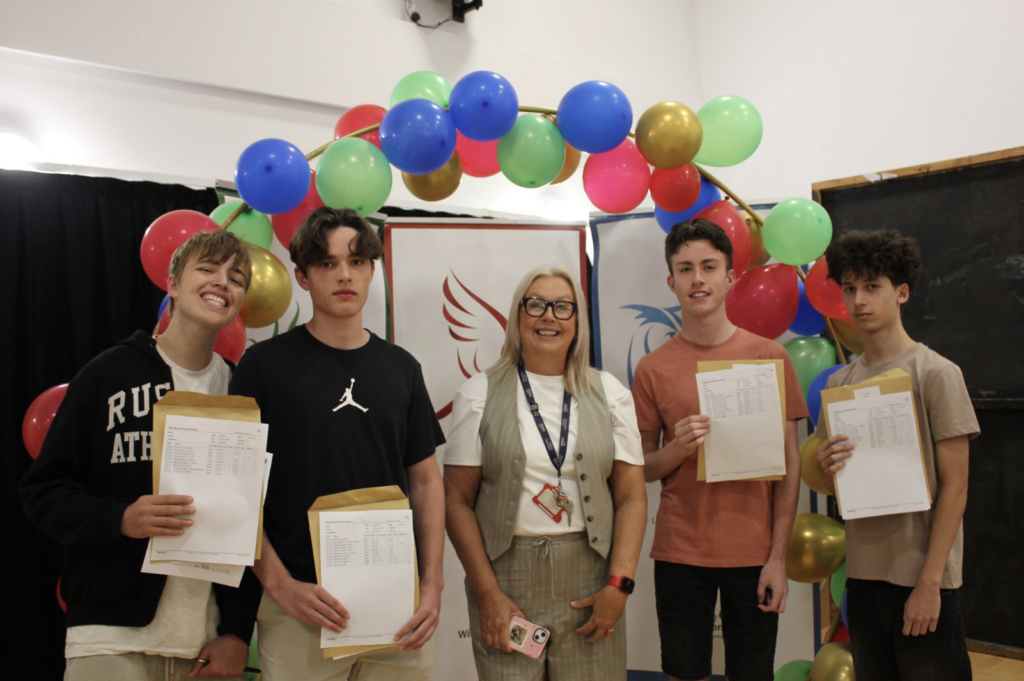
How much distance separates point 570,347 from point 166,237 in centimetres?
145

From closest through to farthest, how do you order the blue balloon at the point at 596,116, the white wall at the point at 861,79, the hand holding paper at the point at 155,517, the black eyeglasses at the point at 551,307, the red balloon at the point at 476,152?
the hand holding paper at the point at 155,517, the black eyeglasses at the point at 551,307, the blue balloon at the point at 596,116, the red balloon at the point at 476,152, the white wall at the point at 861,79

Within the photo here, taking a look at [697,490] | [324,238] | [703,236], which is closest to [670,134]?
[703,236]

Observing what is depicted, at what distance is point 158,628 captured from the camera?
171 centimetres

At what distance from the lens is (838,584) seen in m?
3.03

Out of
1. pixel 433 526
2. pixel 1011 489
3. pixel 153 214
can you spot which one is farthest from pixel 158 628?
pixel 1011 489

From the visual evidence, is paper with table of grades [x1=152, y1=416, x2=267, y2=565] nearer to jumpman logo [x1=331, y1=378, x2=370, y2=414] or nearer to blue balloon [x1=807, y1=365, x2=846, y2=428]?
jumpman logo [x1=331, y1=378, x2=370, y2=414]

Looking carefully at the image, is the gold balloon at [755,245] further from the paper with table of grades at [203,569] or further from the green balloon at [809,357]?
the paper with table of grades at [203,569]

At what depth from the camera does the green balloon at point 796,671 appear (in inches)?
120

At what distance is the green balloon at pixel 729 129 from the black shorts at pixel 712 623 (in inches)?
64.8

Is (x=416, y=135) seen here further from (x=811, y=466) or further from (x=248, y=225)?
(x=811, y=466)

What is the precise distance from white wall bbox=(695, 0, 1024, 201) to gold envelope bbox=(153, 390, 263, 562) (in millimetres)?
3950

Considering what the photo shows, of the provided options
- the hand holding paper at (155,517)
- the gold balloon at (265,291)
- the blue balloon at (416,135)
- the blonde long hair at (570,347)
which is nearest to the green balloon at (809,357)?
the blonde long hair at (570,347)

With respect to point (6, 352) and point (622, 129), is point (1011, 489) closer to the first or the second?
point (622, 129)

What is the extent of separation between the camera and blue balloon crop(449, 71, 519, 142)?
255 cm
